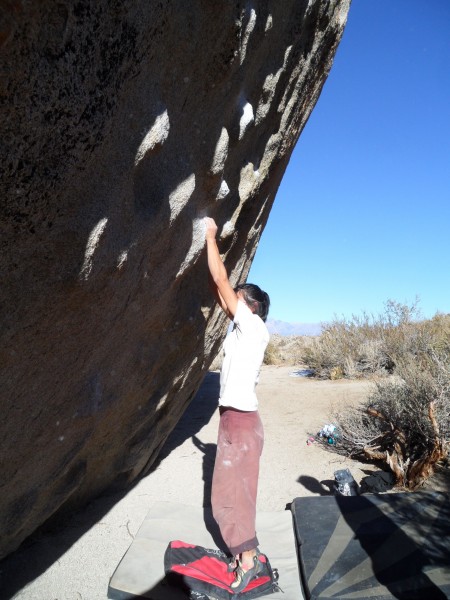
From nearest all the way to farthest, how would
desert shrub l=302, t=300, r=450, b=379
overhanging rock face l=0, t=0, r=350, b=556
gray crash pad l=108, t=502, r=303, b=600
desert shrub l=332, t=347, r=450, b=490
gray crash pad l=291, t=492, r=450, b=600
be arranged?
overhanging rock face l=0, t=0, r=350, b=556, gray crash pad l=291, t=492, r=450, b=600, gray crash pad l=108, t=502, r=303, b=600, desert shrub l=332, t=347, r=450, b=490, desert shrub l=302, t=300, r=450, b=379

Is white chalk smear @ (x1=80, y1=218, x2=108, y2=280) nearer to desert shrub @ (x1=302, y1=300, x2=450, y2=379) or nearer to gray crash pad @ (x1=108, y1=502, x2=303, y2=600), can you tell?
gray crash pad @ (x1=108, y1=502, x2=303, y2=600)

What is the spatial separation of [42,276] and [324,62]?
2669 millimetres

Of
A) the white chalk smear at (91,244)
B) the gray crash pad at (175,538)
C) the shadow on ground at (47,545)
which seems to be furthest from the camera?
the shadow on ground at (47,545)

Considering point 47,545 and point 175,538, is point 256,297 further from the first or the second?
point 47,545

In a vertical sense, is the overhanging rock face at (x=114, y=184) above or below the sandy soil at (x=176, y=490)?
above

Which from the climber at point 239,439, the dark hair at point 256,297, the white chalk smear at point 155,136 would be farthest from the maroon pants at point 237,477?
the white chalk smear at point 155,136

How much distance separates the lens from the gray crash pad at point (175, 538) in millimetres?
2502

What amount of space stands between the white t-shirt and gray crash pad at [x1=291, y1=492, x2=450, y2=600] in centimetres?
99

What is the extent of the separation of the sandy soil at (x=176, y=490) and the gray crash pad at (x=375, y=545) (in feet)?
2.59

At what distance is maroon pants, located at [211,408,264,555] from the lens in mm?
2562

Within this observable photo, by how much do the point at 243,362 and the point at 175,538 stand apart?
1.40 m

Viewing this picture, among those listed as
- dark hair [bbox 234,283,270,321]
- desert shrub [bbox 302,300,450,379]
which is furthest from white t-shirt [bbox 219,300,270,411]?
desert shrub [bbox 302,300,450,379]

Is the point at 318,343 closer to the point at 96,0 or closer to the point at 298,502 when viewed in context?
the point at 298,502

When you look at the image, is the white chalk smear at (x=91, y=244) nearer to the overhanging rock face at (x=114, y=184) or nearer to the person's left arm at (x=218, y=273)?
the overhanging rock face at (x=114, y=184)
